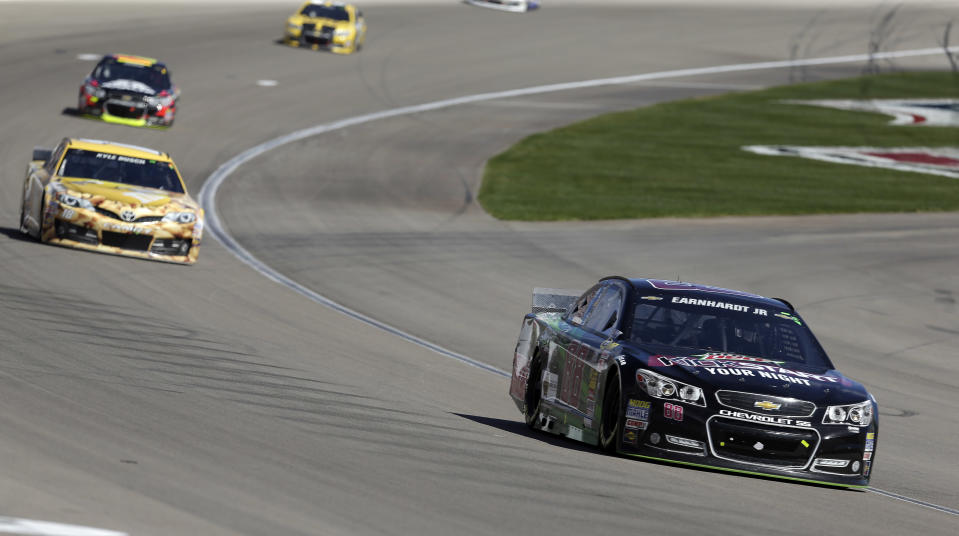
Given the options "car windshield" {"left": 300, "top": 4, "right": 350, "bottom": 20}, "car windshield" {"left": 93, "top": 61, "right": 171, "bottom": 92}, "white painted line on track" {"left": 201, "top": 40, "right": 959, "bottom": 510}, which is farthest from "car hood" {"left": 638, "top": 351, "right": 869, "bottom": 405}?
"car windshield" {"left": 300, "top": 4, "right": 350, "bottom": 20}

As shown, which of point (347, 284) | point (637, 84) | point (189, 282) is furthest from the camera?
point (637, 84)

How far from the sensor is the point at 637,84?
48938 millimetres

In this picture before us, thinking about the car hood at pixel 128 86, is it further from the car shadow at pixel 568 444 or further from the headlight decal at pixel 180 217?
the car shadow at pixel 568 444

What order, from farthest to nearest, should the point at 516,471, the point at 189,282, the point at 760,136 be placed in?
the point at 760,136 → the point at 189,282 → the point at 516,471

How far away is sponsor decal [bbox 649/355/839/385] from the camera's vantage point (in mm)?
9383

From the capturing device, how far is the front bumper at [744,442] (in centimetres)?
909

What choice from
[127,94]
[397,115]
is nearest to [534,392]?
[127,94]

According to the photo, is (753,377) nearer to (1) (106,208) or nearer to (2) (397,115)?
(1) (106,208)

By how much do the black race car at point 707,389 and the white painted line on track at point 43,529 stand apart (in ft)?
13.2

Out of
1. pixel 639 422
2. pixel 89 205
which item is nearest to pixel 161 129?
pixel 89 205

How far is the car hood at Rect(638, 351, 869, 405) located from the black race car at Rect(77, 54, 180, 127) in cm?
2611

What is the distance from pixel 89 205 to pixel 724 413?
38.4ft

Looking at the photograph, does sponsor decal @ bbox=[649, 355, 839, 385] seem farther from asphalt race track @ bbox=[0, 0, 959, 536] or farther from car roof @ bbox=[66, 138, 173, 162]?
car roof @ bbox=[66, 138, 173, 162]

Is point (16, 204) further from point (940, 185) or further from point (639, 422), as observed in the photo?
point (940, 185)
